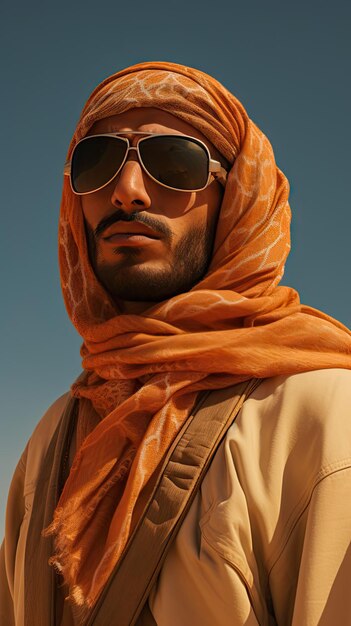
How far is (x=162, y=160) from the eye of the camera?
276 centimetres

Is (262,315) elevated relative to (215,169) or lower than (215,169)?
lower

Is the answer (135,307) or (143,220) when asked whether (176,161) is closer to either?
(143,220)

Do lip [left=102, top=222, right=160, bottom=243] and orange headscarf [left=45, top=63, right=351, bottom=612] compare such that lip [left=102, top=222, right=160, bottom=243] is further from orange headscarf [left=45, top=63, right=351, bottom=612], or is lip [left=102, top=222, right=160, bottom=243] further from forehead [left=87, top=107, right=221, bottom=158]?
forehead [left=87, top=107, right=221, bottom=158]

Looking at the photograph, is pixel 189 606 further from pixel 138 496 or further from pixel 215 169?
pixel 215 169

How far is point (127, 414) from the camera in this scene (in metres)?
2.50

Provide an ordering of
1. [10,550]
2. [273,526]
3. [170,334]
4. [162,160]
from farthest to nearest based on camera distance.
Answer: [10,550] < [162,160] < [170,334] < [273,526]

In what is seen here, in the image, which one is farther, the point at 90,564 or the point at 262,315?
the point at 262,315

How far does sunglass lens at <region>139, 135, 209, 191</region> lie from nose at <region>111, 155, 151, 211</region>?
0.05 metres

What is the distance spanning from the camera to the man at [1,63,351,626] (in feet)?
7.05

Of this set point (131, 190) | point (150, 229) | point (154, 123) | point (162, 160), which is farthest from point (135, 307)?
point (154, 123)

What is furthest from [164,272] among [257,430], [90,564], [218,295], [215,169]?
[90,564]

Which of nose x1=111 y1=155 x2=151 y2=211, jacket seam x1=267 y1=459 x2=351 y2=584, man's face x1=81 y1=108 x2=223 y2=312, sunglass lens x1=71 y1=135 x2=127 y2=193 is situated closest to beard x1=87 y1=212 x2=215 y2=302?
man's face x1=81 y1=108 x2=223 y2=312

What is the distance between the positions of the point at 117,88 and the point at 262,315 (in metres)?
1.12

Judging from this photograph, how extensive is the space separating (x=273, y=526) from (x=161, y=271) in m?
1.03
